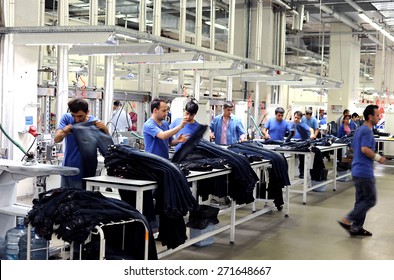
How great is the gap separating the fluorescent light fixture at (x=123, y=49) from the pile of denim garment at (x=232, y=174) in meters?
1.02

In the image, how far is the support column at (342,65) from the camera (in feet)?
47.9

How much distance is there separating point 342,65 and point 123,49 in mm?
10490

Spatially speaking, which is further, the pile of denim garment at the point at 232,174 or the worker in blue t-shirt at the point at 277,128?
the worker in blue t-shirt at the point at 277,128

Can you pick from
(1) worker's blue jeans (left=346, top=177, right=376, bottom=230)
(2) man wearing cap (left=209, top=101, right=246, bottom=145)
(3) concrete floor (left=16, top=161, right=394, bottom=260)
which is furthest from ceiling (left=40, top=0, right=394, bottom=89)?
(1) worker's blue jeans (left=346, top=177, right=376, bottom=230)

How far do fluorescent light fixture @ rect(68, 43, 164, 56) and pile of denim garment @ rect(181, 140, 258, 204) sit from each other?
1.02 meters

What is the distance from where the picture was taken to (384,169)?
40.1 feet

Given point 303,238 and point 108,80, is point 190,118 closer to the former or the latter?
point 303,238

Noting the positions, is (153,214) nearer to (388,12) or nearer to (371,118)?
(371,118)

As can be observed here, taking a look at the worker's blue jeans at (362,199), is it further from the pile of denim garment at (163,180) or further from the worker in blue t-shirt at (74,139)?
the worker in blue t-shirt at (74,139)

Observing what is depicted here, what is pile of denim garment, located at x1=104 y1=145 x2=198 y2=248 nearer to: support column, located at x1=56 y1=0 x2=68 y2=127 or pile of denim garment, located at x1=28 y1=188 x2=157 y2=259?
pile of denim garment, located at x1=28 y1=188 x2=157 y2=259

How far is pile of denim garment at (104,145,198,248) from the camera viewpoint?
3.82 m

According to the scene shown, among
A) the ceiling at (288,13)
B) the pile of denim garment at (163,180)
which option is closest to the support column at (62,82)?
the pile of denim garment at (163,180)

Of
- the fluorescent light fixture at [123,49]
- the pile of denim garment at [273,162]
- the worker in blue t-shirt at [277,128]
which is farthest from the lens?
the worker in blue t-shirt at [277,128]

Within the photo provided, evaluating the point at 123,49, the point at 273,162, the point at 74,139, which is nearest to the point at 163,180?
the point at 74,139
